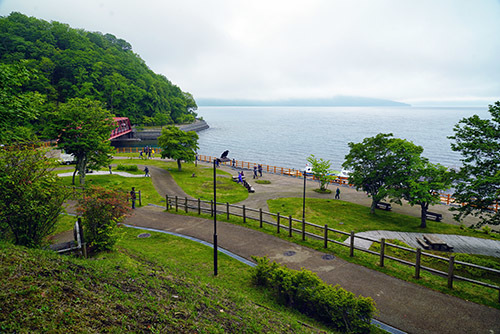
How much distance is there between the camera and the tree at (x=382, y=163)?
72.4 ft

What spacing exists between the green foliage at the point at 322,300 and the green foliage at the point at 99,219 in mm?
7434

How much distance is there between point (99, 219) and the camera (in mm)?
12703

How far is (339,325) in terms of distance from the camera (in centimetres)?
843

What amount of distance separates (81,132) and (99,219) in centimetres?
1834

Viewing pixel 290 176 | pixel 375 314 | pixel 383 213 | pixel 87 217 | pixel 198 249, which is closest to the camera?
pixel 375 314

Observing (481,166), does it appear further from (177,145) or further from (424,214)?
(177,145)

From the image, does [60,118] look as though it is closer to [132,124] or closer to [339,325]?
[339,325]

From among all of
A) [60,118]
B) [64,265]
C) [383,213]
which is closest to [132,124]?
[60,118]

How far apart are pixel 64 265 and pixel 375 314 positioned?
9.66 metres

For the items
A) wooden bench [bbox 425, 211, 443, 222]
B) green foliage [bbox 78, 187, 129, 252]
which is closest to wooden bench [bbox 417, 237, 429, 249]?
wooden bench [bbox 425, 211, 443, 222]

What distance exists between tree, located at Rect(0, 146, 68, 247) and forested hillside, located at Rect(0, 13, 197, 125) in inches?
3061

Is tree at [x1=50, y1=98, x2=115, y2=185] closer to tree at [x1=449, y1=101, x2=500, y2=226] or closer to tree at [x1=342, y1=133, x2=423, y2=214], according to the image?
tree at [x1=342, y1=133, x2=423, y2=214]

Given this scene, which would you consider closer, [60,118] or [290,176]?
[60,118]

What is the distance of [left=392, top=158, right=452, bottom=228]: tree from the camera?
2012cm
